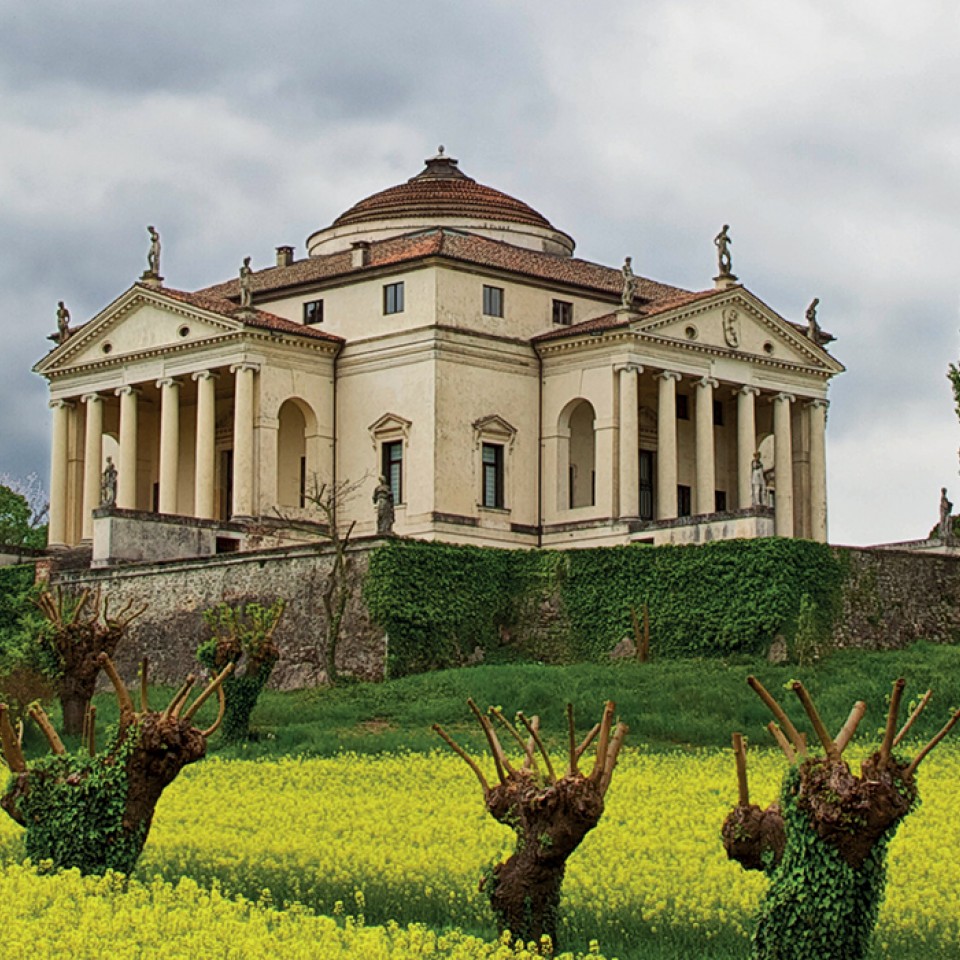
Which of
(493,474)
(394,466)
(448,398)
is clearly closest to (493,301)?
(448,398)

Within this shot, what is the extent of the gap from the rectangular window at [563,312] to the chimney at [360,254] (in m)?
6.96

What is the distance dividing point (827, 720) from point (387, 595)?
1432cm

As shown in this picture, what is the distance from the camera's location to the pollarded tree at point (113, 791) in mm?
26641

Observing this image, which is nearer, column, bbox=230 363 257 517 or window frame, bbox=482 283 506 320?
column, bbox=230 363 257 517

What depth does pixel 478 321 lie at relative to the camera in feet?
244

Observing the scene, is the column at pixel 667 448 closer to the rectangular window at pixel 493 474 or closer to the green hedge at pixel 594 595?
the rectangular window at pixel 493 474

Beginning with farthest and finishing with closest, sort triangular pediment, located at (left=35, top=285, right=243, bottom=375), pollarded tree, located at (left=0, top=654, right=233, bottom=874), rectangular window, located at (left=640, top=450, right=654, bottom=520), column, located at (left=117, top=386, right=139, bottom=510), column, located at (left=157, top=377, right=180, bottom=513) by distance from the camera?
1. column, located at (left=117, top=386, right=139, bottom=510)
2. rectangular window, located at (left=640, top=450, right=654, bottom=520)
3. column, located at (left=157, top=377, right=180, bottom=513)
4. triangular pediment, located at (left=35, top=285, right=243, bottom=375)
5. pollarded tree, located at (left=0, top=654, right=233, bottom=874)

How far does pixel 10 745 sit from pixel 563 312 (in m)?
52.6

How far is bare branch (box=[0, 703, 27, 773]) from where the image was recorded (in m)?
25.7

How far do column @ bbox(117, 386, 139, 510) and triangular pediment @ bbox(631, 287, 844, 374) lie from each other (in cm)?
1879

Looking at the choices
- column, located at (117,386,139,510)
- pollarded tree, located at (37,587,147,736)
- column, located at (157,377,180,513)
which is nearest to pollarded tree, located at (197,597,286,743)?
pollarded tree, located at (37,587,147,736)

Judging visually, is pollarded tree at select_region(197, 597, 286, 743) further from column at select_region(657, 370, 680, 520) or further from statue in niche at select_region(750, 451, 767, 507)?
column at select_region(657, 370, 680, 520)

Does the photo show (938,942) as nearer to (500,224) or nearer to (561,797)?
(561,797)

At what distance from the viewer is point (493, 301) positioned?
246 ft
